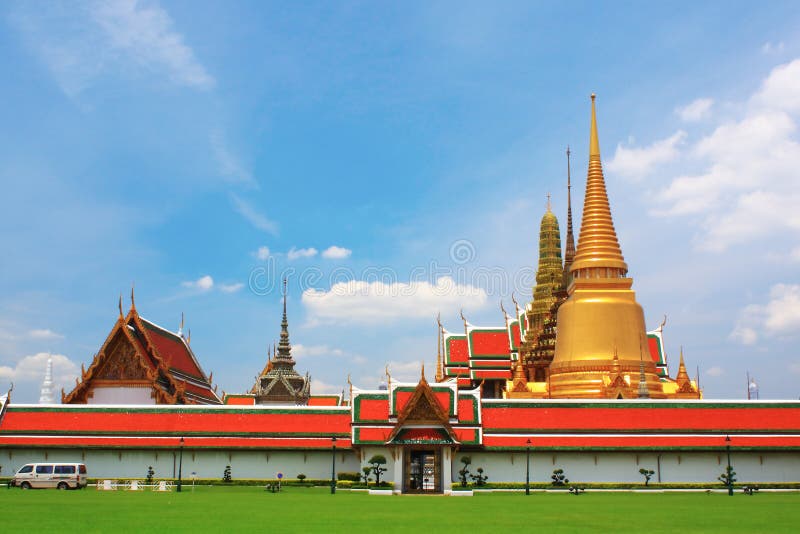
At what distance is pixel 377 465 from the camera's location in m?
36.9

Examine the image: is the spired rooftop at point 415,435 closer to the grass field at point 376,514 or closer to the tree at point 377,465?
the tree at point 377,465

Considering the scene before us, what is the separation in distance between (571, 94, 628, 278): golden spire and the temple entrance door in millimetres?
22614

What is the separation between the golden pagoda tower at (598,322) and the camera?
5088 centimetres

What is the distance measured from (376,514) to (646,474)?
63.8 feet

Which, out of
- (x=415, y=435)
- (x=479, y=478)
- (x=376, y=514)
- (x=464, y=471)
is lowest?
(x=376, y=514)

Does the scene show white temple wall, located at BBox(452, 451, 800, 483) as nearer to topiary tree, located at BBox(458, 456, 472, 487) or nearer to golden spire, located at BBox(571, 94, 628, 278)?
topiary tree, located at BBox(458, 456, 472, 487)

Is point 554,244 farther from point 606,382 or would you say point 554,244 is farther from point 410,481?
point 410,481

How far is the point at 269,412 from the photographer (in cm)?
4116

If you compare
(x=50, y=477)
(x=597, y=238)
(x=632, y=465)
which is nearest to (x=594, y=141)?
(x=597, y=238)

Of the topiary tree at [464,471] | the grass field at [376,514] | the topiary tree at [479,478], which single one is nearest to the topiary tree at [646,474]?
the grass field at [376,514]

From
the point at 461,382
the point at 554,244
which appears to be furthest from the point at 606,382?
the point at 554,244

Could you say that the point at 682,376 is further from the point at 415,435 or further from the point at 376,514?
the point at 376,514

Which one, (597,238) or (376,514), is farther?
(597,238)

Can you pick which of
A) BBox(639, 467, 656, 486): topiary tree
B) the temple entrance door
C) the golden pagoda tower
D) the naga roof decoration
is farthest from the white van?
the golden pagoda tower
